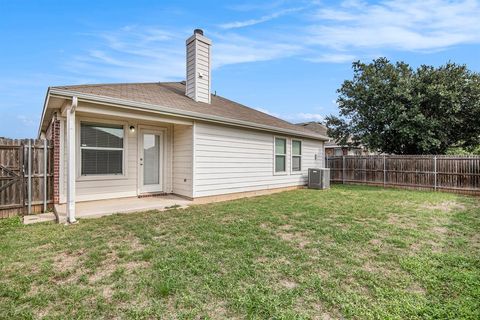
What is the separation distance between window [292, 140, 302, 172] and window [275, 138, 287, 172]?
58 centimetres

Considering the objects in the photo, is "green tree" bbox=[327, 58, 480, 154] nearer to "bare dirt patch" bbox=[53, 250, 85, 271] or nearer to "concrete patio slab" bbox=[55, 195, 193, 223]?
"concrete patio slab" bbox=[55, 195, 193, 223]

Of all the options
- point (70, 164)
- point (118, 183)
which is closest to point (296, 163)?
point (118, 183)

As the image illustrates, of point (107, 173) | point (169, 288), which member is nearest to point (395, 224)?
point (169, 288)

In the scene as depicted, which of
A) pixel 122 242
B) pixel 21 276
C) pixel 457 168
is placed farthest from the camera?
pixel 457 168

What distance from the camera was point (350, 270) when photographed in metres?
2.98

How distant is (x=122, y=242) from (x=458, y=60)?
49.5ft

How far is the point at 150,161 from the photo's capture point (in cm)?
758

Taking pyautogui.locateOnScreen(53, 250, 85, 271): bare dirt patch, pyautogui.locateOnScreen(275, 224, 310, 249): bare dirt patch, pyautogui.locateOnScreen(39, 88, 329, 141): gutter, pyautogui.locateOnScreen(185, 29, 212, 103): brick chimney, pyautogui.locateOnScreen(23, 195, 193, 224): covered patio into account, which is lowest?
pyautogui.locateOnScreen(275, 224, 310, 249): bare dirt patch

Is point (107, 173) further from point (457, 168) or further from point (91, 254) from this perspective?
point (457, 168)

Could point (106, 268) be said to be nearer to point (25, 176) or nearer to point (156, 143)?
point (25, 176)

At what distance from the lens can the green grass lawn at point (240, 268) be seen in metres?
2.25

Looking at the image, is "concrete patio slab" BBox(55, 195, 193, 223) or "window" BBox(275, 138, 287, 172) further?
"window" BBox(275, 138, 287, 172)

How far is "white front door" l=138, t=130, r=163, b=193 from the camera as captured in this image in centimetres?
734

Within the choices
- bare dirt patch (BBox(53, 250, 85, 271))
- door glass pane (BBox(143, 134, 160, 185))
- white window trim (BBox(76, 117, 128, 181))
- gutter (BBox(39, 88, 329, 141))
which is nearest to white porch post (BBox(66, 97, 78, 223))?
gutter (BBox(39, 88, 329, 141))
